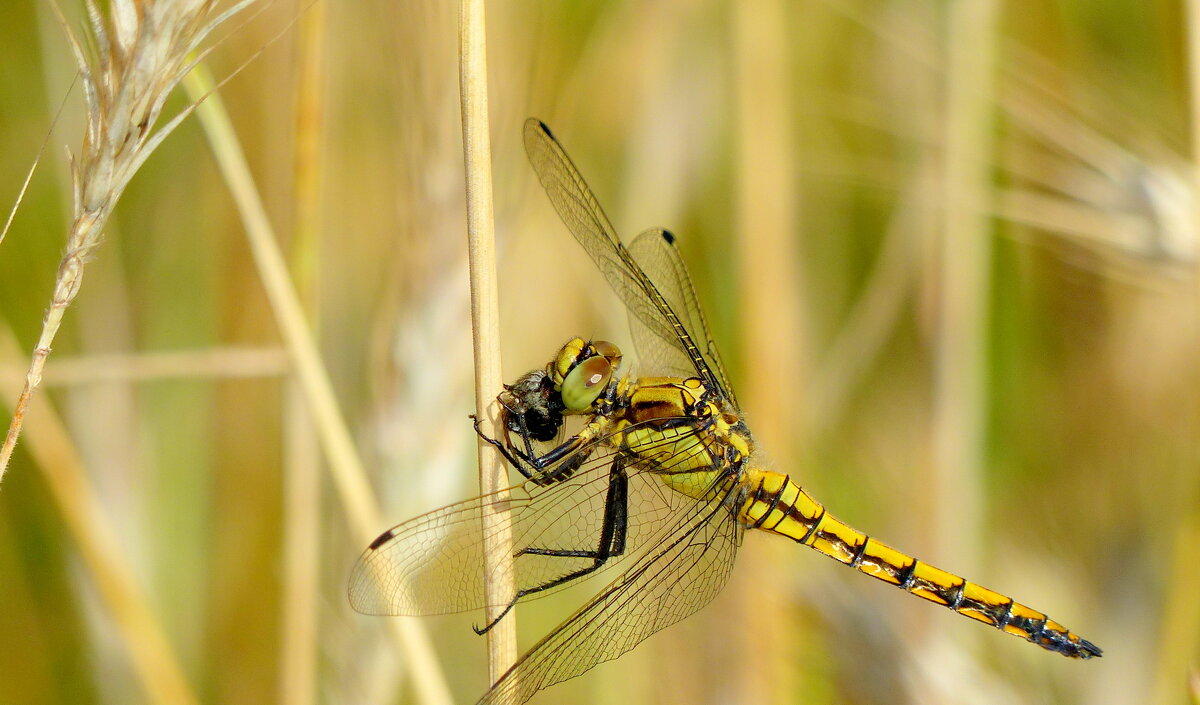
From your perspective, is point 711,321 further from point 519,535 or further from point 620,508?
point 519,535

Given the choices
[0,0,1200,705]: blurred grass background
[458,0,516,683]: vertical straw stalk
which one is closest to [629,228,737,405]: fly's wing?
[0,0,1200,705]: blurred grass background

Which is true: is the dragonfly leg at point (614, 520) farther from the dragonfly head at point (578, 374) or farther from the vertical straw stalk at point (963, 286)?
the vertical straw stalk at point (963, 286)

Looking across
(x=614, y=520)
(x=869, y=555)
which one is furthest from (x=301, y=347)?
(x=869, y=555)

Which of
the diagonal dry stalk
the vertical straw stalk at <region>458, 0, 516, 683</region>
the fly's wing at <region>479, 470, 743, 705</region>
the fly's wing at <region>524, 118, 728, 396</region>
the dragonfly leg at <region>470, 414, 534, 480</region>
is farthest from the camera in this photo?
the fly's wing at <region>524, 118, 728, 396</region>

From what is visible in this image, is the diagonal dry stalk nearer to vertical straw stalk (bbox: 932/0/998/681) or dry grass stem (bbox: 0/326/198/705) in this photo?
dry grass stem (bbox: 0/326/198/705)

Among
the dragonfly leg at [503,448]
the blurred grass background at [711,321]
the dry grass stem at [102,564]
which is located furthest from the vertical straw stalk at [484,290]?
the dry grass stem at [102,564]
